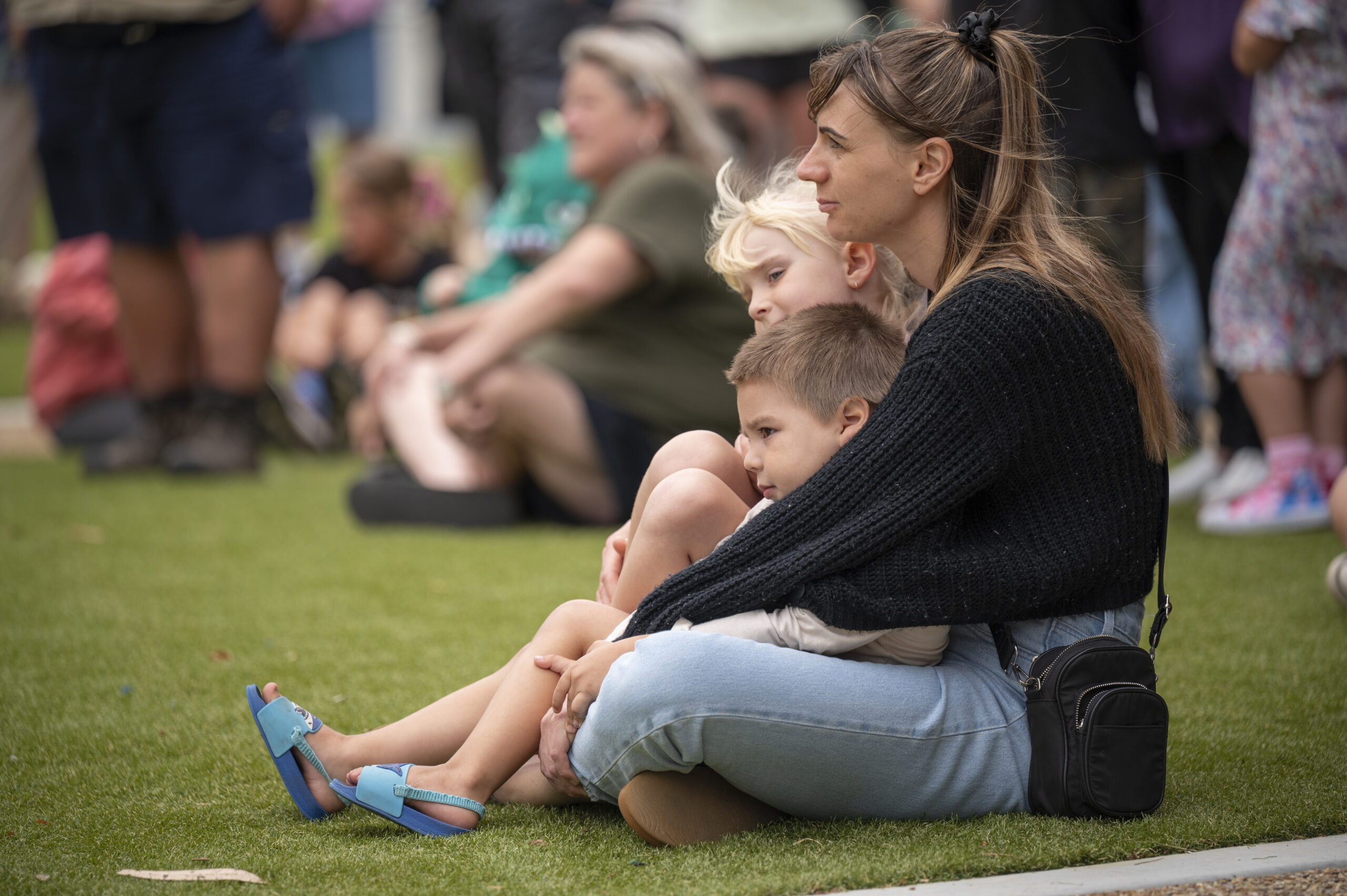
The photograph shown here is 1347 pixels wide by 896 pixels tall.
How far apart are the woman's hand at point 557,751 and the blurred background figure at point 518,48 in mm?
3894

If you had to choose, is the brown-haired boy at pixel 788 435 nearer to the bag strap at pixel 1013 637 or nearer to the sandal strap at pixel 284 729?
the bag strap at pixel 1013 637

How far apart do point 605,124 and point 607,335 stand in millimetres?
554

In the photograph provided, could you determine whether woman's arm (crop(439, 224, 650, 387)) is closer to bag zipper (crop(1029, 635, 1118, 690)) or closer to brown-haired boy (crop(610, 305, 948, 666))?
brown-haired boy (crop(610, 305, 948, 666))

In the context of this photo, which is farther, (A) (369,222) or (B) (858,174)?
(A) (369,222)

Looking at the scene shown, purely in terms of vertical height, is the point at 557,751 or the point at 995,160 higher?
the point at 995,160

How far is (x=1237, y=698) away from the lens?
6.95 feet

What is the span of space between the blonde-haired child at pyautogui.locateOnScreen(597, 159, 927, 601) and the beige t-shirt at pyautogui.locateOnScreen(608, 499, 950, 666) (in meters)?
0.30

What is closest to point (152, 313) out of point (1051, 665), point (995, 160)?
point (995, 160)

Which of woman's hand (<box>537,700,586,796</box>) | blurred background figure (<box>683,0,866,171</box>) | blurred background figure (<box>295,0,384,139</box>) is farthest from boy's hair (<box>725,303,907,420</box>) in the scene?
blurred background figure (<box>295,0,384,139</box>)

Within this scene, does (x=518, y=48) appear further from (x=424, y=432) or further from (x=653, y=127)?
(x=424, y=432)

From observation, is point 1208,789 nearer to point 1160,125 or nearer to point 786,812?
point 786,812

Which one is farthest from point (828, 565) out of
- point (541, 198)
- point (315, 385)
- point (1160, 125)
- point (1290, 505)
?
point (315, 385)

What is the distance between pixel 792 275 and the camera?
192cm

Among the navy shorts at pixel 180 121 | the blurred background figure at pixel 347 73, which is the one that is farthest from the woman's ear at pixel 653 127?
the blurred background figure at pixel 347 73
